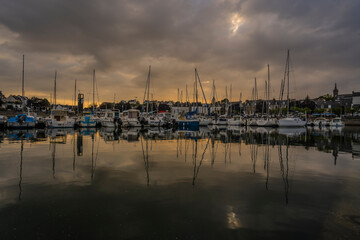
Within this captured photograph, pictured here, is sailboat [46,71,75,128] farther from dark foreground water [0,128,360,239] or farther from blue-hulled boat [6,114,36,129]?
dark foreground water [0,128,360,239]

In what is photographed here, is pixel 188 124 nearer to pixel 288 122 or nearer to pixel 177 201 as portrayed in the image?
pixel 288 122

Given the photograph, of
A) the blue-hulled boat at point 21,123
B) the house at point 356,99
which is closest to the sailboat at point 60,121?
the blue-hulled boat at point 21,123

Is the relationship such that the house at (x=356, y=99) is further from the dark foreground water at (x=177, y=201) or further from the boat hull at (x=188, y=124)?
the dark foreground water at (x=177, y=201)

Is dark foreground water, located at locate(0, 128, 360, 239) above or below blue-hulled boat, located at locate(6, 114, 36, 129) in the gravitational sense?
below

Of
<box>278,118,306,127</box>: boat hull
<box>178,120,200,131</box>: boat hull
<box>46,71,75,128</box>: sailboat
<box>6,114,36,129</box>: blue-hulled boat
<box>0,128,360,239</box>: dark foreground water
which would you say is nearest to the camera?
<box>0,128,360,239</box>: dark foreground water

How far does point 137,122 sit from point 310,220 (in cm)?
5389

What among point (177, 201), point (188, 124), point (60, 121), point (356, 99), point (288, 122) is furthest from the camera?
point (356, 99)

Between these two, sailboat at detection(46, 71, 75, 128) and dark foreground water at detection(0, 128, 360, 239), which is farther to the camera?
sailboat at detection(46, 71, 75, 128)

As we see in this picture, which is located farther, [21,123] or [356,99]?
[356,99]

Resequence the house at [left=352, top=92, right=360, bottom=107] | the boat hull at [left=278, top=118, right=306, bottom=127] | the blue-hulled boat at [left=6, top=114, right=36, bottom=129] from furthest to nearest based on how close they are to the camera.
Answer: the house at [left=352, top=92, right=360, bottom=107], the boat hull at [left=278, top=118, right=306, bottom=127], the blue-hulled boat at [left=6, top=114, right=36, bottom=129]

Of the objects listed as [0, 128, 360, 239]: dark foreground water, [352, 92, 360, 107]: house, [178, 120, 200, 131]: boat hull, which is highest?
[352, 92, 360, 107]: house

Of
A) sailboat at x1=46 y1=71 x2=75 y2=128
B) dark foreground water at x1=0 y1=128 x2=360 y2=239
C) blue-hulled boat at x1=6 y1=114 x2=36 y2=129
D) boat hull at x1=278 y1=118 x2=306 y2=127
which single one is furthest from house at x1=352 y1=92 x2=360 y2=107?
blue-hulled boat at x1=6 y1=114 x2=36 y2=129

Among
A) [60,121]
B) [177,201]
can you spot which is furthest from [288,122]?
[177,201]

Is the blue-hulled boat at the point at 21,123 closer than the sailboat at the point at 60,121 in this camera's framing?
Yes
